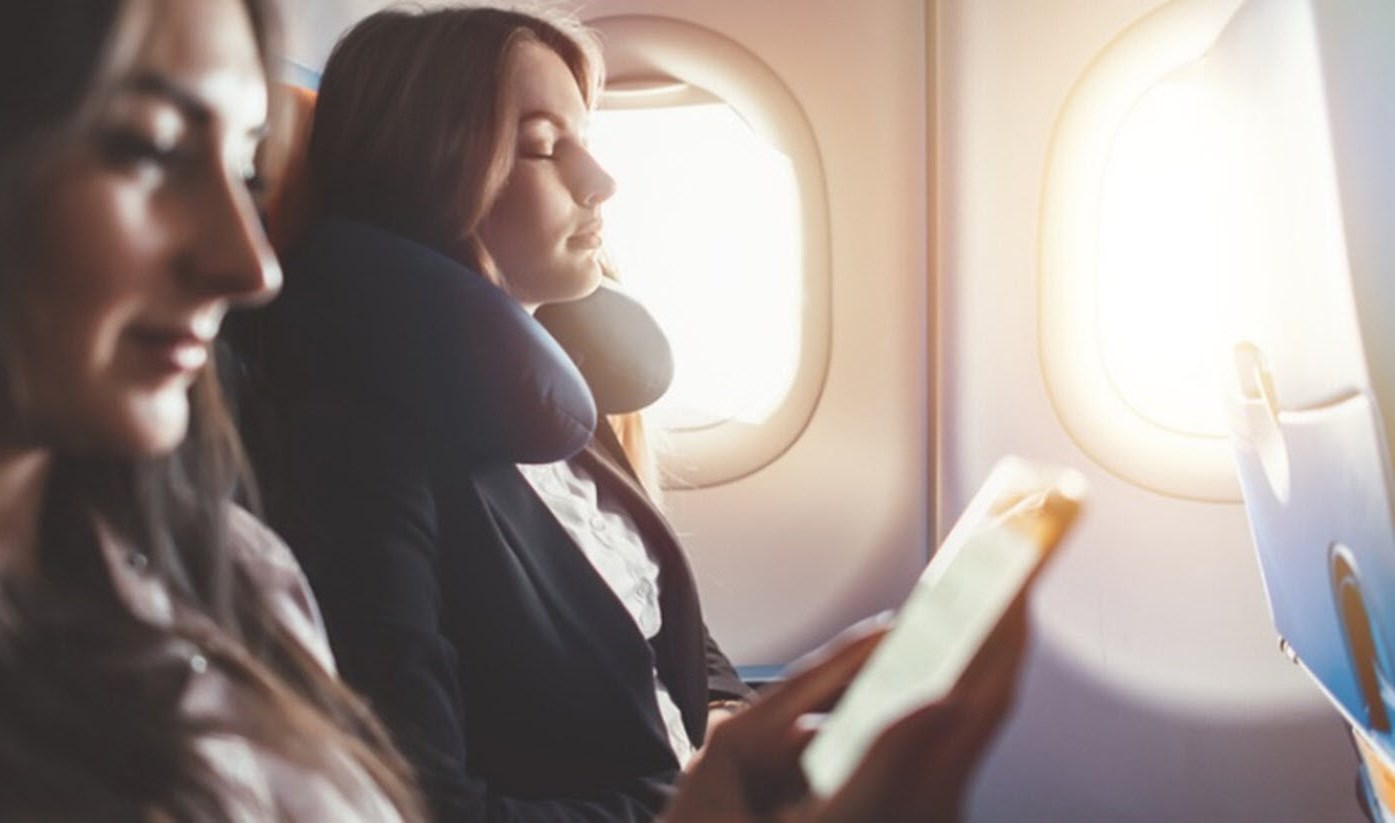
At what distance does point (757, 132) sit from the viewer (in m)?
2.09

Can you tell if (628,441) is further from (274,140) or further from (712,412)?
(274,140)

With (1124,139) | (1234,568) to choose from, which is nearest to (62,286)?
(1124,139)

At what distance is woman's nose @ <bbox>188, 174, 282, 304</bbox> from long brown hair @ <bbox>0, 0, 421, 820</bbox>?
0.29 feet

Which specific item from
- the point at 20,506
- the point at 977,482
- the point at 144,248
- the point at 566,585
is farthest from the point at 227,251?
the point at 977,482

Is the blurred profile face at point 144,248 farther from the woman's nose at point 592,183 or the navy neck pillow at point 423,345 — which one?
the woman's nose at point 592,183

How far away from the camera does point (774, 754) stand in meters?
0.74

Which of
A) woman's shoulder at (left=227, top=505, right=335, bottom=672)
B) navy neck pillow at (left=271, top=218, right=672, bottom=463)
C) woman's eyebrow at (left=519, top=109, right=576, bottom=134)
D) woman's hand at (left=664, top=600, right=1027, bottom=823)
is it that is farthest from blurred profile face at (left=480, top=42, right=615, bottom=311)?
woman's hand at (left=664, top=600, right=1027, bottom=823)

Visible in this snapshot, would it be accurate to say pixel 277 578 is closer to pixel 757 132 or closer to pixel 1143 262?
pixel 757 132

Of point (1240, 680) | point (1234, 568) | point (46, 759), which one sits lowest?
point (1240, 680)

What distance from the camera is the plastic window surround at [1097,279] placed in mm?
1985

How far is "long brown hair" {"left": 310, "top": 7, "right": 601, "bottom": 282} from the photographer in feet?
4.31

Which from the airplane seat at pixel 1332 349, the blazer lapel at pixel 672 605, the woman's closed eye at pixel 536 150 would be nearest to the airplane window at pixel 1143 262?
the airplane seat at pixel 1332 349

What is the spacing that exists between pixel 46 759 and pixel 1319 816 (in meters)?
2.03

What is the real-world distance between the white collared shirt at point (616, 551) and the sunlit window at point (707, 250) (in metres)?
0.64
